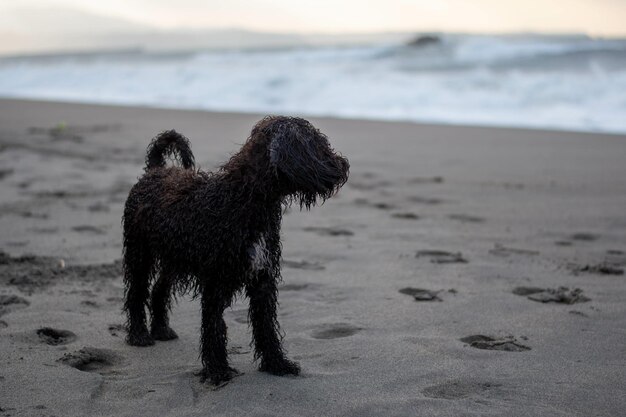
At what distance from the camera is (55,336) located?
4.24 metres

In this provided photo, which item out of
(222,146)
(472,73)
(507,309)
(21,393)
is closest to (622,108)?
(472,73)

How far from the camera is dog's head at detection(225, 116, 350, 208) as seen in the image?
3.22 meters

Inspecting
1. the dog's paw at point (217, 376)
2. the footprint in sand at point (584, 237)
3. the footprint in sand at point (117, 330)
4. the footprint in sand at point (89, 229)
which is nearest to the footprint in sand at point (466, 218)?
the footprint in sand at point (584, 237)

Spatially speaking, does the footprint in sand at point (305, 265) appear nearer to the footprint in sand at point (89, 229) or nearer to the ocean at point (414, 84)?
the footprint in sand at point (89, 229)

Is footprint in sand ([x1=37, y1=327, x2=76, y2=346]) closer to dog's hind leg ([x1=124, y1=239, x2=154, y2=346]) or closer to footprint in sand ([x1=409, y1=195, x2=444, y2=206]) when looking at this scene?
dog's hind leg ([x1=124, y1=239, x2=154, y2=346])

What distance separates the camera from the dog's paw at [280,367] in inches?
146

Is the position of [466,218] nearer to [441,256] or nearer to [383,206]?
[383,206]

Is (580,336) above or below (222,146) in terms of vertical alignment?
below

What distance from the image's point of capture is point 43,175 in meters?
9.05

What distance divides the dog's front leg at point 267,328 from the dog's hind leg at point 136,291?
0.76 meters

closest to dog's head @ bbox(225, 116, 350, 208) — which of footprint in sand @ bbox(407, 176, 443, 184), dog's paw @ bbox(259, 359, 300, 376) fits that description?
dog's paw @ bbox(259, 359, 300, 376)

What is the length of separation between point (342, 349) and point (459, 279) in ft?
5.23

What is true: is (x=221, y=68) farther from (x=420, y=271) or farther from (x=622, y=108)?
(x=420, y=271)

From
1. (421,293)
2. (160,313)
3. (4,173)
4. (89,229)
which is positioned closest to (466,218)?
(421,293)
